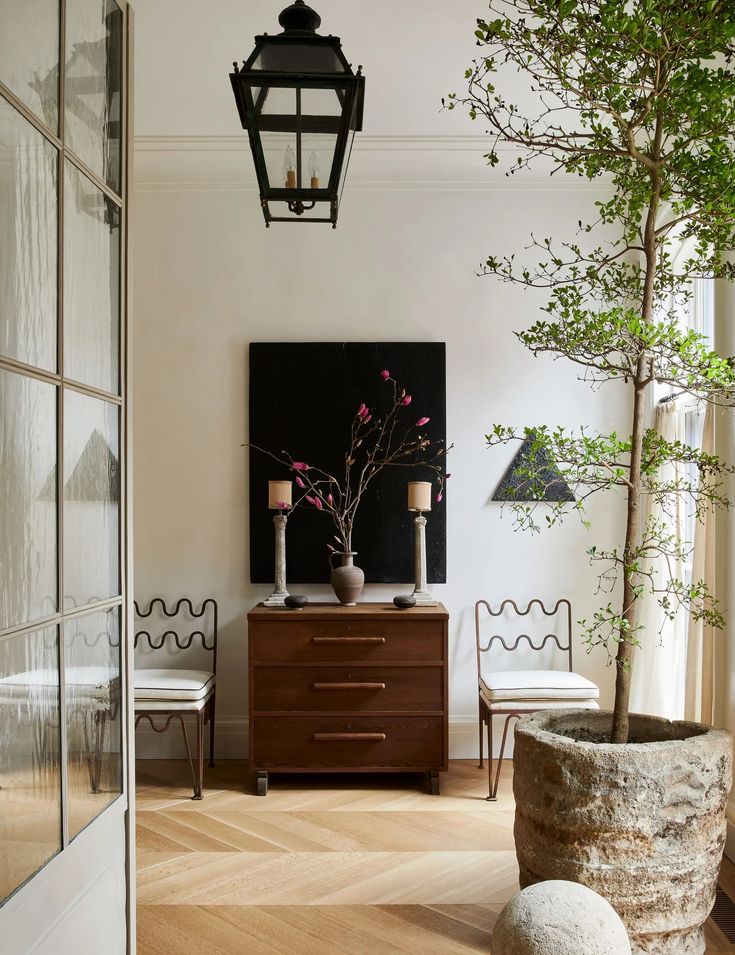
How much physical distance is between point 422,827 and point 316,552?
5.00 feet

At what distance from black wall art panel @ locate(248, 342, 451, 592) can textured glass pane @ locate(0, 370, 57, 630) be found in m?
2.90

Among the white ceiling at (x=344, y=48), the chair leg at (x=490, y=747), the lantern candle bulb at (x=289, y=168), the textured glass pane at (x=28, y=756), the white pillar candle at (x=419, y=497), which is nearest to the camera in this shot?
the textured glass pane at (x=28, y=756)

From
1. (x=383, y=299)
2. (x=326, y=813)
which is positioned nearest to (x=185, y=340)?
(x=383, y=299)

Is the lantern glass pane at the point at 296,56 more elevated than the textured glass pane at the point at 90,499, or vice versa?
the lantern glass pane at the point at 296,56

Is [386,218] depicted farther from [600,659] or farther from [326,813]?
[326,813]

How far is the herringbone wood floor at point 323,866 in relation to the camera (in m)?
2.72

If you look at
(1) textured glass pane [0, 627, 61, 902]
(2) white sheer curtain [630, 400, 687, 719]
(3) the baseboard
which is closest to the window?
(1) textured glass pane [0, 627, 61, 902]

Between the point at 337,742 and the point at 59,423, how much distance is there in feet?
8.96

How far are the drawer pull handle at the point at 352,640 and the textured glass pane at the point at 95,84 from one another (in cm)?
251

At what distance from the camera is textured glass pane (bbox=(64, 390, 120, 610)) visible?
1.83 metres

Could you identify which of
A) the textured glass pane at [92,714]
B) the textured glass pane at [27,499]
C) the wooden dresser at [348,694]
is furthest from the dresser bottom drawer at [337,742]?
the textured glass pane at [27,499]

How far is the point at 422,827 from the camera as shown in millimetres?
3648

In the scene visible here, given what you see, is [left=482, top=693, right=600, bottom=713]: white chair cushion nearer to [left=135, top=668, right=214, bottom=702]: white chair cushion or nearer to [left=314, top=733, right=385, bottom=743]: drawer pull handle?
[left=314, top=733, right=385, bottom=743]: drawer pull handle

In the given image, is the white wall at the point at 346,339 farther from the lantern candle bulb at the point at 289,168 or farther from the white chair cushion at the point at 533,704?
the lantern candle bulb at the point at 289,168
